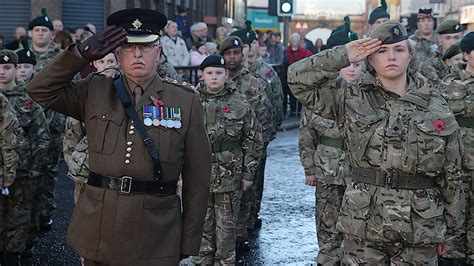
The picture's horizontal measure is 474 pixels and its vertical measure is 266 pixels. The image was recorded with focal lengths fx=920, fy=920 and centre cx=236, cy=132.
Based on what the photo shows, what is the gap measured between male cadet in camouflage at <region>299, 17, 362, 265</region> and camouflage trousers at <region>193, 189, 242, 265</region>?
Result: 29.7 inches

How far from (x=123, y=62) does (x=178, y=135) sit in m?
0.47

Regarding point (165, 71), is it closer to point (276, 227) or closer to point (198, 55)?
point (276, 227)

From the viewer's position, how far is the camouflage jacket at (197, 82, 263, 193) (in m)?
7.82

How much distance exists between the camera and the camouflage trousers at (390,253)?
5.36 m

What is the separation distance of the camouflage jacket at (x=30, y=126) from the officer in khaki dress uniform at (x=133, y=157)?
3811 millimetres

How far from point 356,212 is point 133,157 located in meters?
1.45

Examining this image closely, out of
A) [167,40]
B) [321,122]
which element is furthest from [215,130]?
[167,40]

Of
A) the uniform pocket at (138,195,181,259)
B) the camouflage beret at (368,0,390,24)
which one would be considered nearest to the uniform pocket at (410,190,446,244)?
the uniform pocket at (138,195,181,259)

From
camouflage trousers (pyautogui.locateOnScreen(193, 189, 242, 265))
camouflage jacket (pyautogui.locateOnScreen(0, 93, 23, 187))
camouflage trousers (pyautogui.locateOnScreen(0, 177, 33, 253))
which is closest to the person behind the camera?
camouflage jacket (pyautogui.locateOnScreen(0, 93, 23, 187))

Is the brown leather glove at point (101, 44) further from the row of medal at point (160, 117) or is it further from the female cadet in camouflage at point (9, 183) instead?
the female cadet in camouflage at point (9, 183)

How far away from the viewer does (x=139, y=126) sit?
469 centimetres

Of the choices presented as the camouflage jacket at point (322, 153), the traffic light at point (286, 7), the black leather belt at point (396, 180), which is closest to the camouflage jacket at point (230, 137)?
the camouflage jacket at point (322, 153)

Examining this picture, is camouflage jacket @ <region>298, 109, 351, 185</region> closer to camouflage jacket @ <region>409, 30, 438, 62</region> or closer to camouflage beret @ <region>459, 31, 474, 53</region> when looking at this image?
camouflage beret @ <region>459, 31, 474, 53</region>

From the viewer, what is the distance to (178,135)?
4.79 metres
